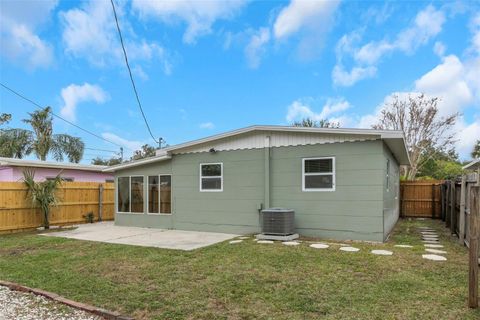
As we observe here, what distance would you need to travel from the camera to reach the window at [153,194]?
1209 cm

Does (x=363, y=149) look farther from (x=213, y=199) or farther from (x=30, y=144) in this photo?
(x=30, y=144)

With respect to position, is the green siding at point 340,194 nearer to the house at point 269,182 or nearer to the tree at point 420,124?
the house at point 269,182

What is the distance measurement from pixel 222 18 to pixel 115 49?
12.9 feet

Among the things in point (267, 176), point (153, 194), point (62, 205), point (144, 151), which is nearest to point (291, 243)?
point (267, 176)

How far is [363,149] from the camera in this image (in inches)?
330

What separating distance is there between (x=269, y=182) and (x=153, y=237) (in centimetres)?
364

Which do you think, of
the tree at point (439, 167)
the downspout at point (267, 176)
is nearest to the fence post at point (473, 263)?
the downspout at point (267, 176)

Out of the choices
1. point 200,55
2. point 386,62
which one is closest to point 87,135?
point 200,55

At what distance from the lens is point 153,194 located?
12.2 m

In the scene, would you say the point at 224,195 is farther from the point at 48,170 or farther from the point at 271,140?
the point at 48,170

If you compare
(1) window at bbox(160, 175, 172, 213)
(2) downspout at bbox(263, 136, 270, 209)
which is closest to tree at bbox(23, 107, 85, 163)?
(1) window at bbox(160, 175, 172, 213)

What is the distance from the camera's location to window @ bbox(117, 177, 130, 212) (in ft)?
42.1

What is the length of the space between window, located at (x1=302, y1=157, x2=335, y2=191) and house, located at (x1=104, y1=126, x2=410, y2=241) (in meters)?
0.03

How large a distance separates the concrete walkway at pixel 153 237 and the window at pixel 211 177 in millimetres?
1409
